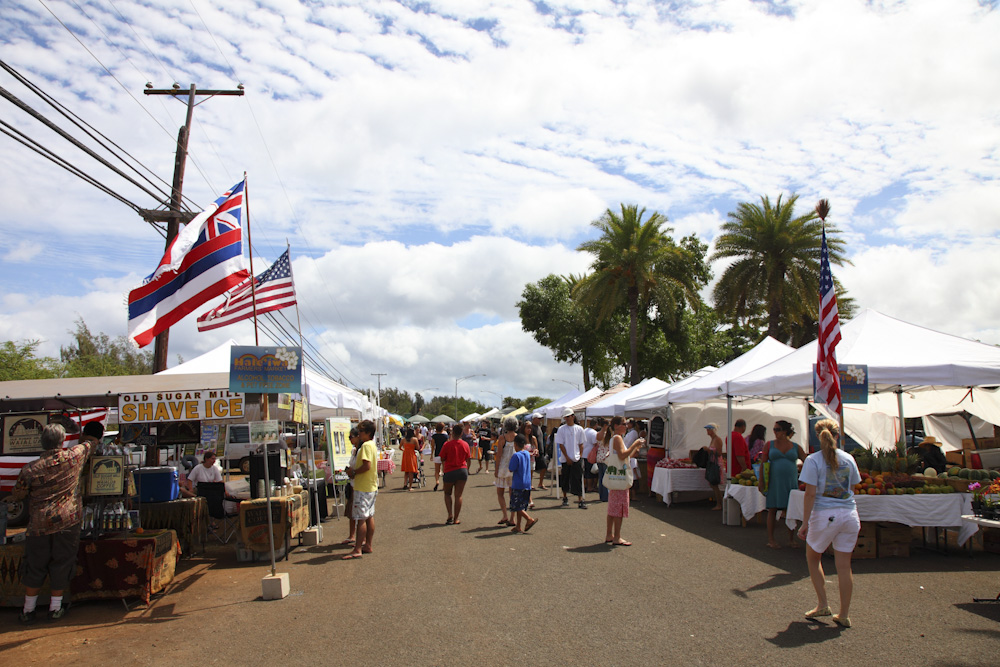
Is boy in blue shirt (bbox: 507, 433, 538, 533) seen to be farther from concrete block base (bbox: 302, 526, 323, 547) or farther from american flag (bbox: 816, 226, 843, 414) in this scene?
american flag (bbox: 816, 226, 843, 414)

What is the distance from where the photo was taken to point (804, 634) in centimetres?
548

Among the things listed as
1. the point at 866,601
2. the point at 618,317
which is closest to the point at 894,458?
the point at 866,601

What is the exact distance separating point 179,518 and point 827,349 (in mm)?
9025

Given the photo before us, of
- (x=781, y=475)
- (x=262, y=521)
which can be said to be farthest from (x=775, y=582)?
(x=262, y=521)

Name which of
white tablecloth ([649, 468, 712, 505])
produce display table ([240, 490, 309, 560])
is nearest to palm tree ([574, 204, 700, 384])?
white tablecloth ([649, 468, 712, 505])

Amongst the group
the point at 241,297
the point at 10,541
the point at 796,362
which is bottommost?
the point at 10,541

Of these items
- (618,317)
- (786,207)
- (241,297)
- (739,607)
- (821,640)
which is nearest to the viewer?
(821,640)

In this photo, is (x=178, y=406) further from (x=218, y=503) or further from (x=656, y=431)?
(x=656, y=431)

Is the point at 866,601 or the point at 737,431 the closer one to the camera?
the point at 866,601

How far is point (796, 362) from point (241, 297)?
9263 mm

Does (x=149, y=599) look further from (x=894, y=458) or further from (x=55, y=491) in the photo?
(x=894, y=458)

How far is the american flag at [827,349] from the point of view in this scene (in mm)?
8674

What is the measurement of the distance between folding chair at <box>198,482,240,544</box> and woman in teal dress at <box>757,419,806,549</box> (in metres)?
7.88

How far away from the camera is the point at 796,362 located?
11.4m
